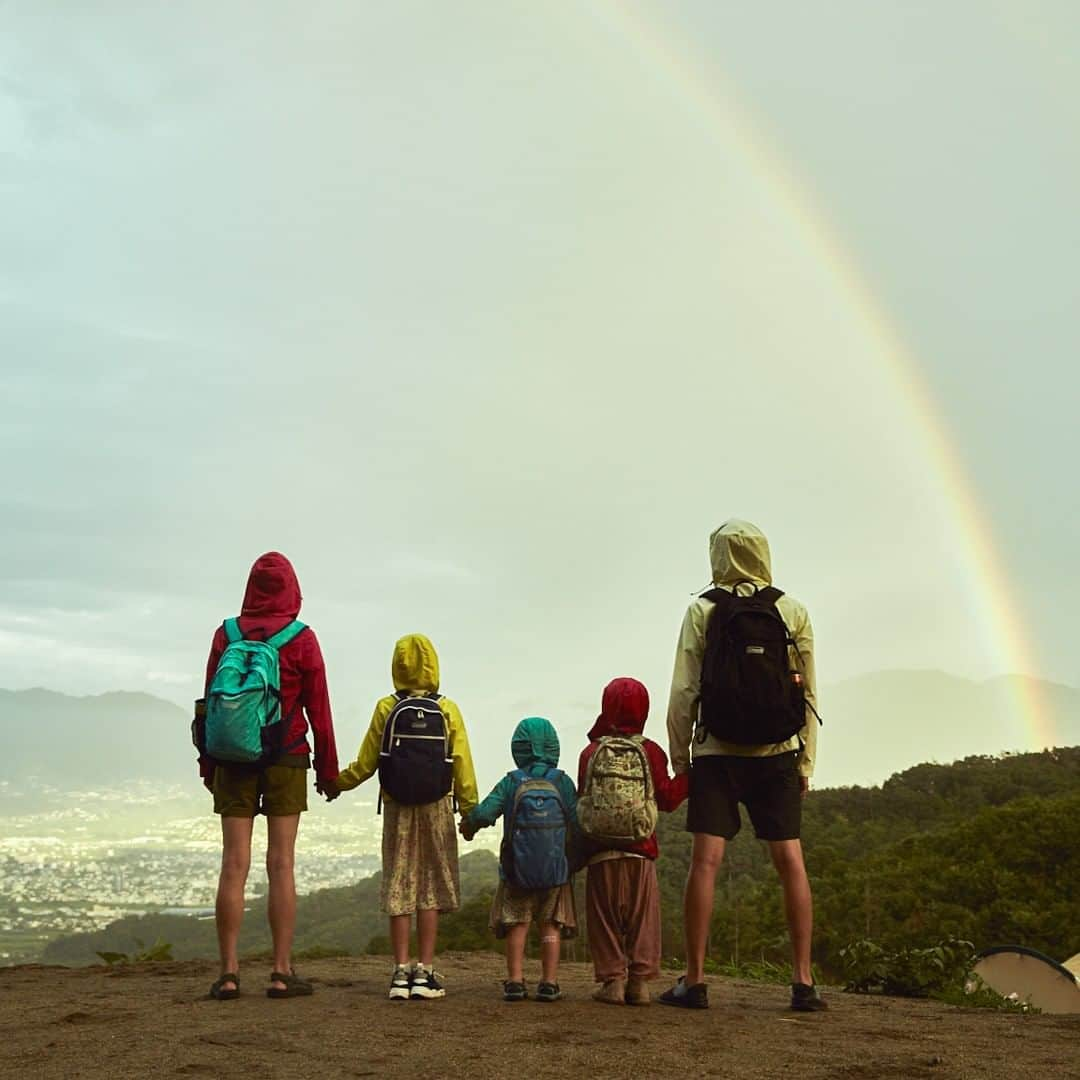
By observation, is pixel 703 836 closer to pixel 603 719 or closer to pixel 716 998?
pixel 603 719

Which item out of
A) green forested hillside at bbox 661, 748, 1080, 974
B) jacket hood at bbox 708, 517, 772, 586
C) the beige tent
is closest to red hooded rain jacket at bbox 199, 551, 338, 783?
jacket hood at bbox 708, 517, 772, 586

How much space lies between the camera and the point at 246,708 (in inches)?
257

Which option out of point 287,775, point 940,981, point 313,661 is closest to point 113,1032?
point 287,775

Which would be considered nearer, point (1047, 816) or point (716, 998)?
point (716, 998)

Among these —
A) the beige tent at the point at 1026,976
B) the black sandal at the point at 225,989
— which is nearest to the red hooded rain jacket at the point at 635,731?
the black sandal at the point at 225,989

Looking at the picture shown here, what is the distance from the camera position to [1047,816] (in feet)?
49.9

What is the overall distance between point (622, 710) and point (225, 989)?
107 inches

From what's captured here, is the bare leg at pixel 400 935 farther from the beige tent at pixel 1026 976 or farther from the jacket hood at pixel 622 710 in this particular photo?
the beige tent at pixel 1026 976

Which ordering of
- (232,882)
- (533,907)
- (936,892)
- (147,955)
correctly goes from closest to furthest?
1. (232,882)
2. (533,907)
3. (147,955)
4. (936,892)

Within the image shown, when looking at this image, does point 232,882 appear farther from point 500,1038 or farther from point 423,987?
point 500,1038

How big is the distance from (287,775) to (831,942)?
8.96 metres

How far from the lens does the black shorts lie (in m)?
6.30

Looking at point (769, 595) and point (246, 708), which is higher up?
point (769, 595)

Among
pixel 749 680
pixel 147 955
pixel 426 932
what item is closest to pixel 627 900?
pixel 426 932
